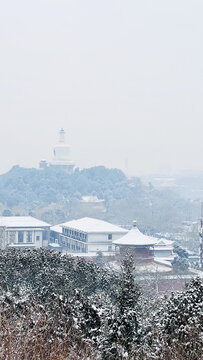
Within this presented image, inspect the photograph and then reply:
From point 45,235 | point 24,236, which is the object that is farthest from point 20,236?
point 45,235

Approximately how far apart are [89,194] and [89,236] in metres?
31.1

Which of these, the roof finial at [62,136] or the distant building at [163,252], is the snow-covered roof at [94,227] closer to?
the distant building at [163,252]

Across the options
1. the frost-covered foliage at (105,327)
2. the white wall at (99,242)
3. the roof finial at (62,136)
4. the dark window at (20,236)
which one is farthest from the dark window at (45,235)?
the roof finial at (62,136)

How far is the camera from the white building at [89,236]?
1129 inches

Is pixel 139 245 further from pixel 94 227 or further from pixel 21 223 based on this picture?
pixel 21 223

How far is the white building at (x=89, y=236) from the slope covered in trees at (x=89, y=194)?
10.8m

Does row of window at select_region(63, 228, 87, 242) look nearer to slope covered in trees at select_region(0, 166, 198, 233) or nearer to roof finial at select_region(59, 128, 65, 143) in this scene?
slope covered in trees at select_region(0, 166, 198, 233)

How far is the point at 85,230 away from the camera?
29.2 meters

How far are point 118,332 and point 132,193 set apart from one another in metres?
52.4

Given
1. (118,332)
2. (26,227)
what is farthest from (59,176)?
(118,332)

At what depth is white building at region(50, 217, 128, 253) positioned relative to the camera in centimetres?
2867

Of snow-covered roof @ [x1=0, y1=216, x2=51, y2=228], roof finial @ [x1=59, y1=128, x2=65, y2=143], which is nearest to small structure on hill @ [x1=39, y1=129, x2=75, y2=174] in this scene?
roof finial @ [x1=59, y1=128, x2=65, y2=143]

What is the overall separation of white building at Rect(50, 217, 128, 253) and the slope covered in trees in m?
10.8

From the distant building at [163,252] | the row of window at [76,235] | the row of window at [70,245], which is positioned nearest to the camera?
the distant building at [163,252]
